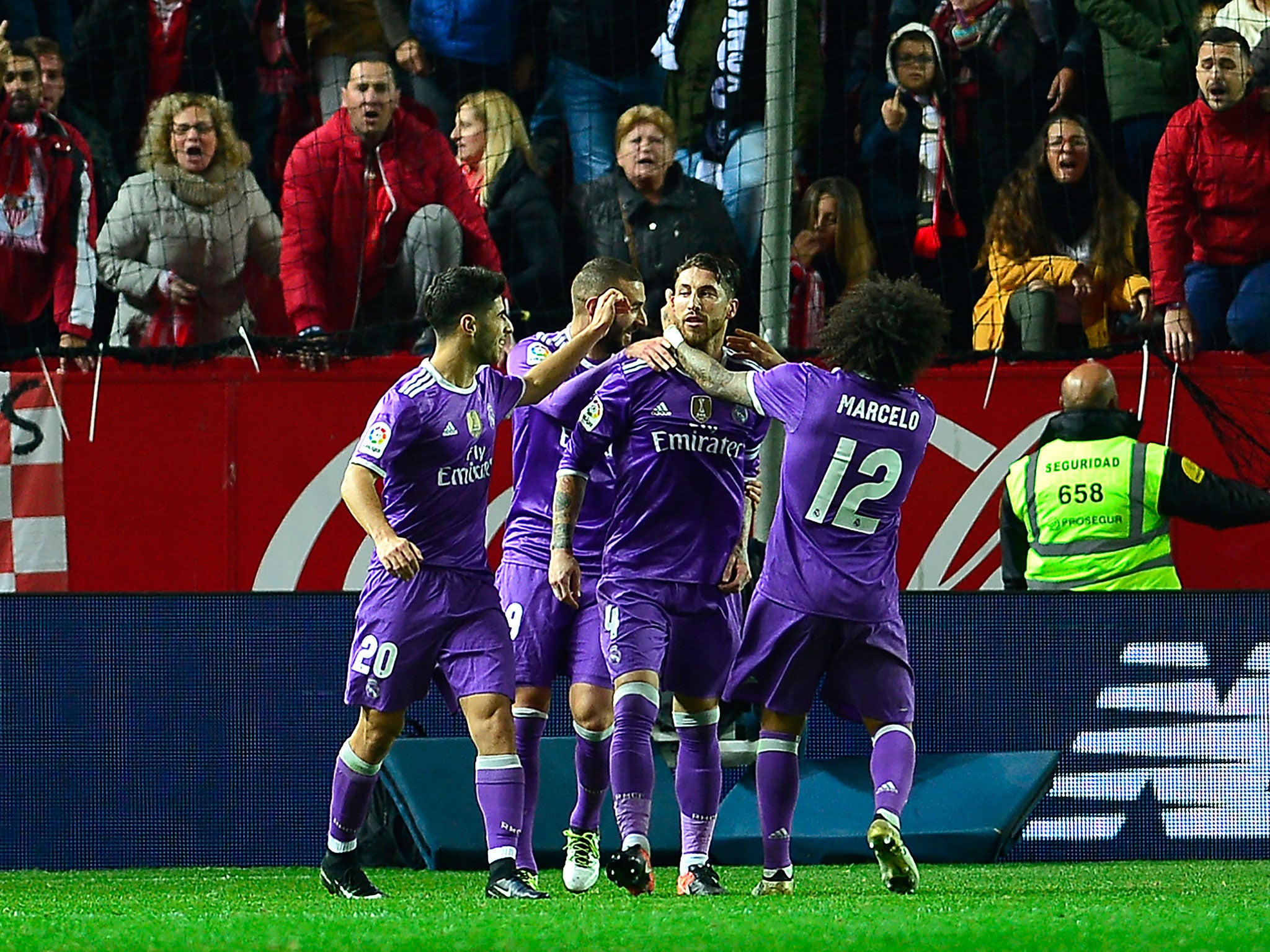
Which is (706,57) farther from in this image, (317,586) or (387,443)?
(387,443)

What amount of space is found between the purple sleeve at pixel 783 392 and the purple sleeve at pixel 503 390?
68 cm

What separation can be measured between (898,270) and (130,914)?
568 centimetres

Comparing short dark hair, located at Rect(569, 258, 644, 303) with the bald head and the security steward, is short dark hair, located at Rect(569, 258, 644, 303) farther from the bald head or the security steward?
the bald head

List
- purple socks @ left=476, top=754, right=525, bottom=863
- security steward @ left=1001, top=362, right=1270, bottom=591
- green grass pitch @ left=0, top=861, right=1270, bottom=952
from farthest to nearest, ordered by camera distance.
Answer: security steward @ left=1001, top=362, right=1270, bottom=591, purple socks @ left=476, top=754, right=525, bottom=863, green grass pitch @ left=0, top=861, right=1270, bottom=952

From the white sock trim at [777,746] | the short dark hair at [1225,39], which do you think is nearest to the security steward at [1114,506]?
the short dark hair at [1225,39]

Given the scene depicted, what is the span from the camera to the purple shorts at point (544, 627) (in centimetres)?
571

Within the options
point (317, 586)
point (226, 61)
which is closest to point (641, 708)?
point (317, 586)

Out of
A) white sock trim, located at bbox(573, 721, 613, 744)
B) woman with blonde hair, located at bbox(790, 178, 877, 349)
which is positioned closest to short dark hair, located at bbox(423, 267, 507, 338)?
white sock trim, located at bbox(573, 721, 613, 744)

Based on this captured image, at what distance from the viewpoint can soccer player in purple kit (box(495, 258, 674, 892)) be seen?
18.5ft

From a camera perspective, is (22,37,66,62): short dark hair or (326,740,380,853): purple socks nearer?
(326,740,380,853): purple socks

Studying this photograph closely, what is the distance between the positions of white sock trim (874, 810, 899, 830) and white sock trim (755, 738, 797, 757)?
1.21ft

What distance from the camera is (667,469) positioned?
17.9ft

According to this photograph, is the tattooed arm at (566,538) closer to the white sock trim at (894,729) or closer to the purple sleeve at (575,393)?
the purple sleeve at (575,393)

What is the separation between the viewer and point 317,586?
8992mm
